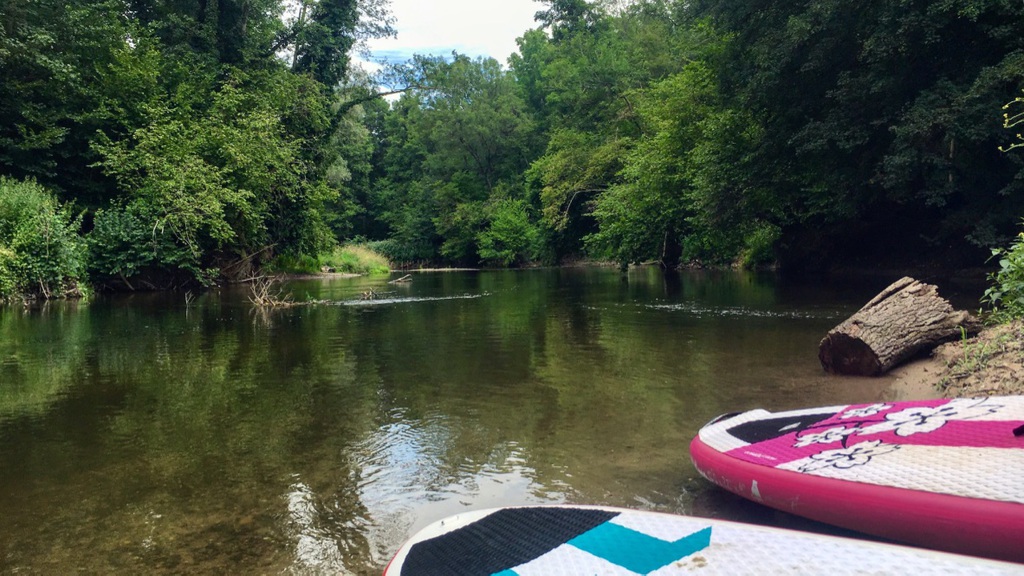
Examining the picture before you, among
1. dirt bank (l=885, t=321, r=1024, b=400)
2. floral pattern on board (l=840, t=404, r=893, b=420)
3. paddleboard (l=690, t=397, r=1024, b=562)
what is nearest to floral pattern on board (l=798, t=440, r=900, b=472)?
paddleboard (l=690, t=397, r=1024, b=562)

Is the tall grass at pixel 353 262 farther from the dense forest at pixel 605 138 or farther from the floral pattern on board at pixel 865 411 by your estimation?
the floral pattern on board at pixel 865 411

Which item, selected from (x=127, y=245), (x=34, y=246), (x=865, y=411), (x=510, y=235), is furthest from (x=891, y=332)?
(x=510, y=235)

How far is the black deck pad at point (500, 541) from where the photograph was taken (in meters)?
1.71

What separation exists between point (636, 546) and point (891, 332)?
462cm

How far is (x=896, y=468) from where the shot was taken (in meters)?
2.28

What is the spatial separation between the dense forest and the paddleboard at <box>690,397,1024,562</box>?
4587 mm

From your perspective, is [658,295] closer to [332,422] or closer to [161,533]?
[332,422]

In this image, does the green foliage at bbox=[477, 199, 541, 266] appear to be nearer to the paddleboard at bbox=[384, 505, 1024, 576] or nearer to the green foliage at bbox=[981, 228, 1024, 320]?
the green foliage at bbox=[981, 228, 1024, 320]

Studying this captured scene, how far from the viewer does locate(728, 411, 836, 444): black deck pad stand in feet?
9.70

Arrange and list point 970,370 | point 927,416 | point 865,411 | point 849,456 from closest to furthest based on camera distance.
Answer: point 849,456
point 927,416
point 865,411
point 970,370

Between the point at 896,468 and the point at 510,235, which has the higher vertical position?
the point at 510,235

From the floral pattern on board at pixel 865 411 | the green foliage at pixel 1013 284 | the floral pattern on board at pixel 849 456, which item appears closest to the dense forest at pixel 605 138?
the green foliage at pixel 1013 284

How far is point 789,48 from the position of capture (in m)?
13.5

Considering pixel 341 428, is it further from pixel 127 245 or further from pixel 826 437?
pixel 127 245
